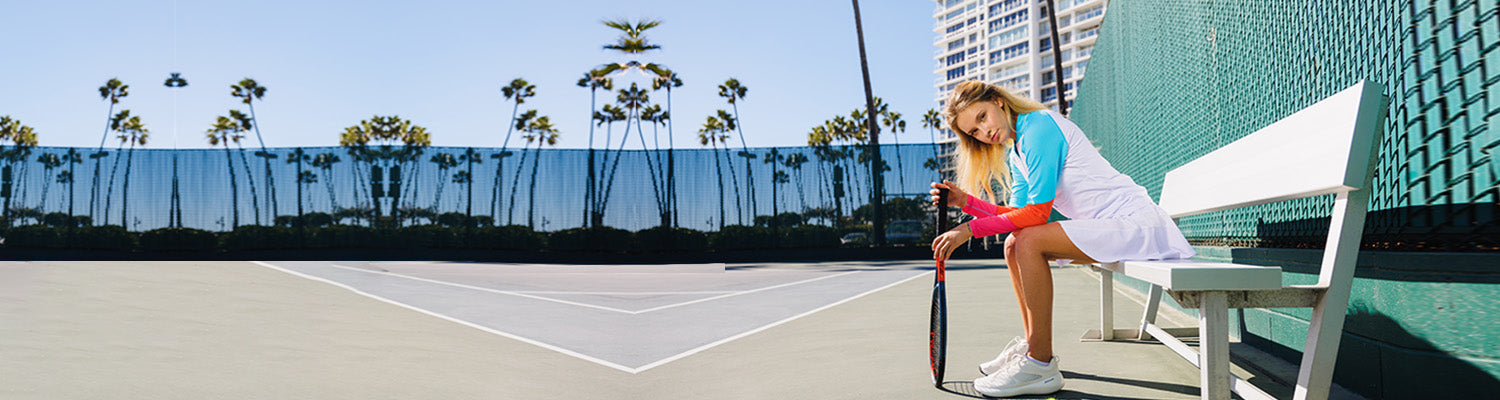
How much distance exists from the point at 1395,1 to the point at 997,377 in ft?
5.80

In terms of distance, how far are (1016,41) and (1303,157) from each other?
93.8 metres

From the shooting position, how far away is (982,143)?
11.2 feet

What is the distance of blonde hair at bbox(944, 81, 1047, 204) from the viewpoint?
3.15m

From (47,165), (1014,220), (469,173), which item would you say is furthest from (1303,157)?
(47,165)

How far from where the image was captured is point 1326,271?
219cm

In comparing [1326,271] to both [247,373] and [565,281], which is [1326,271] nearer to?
[247,373]

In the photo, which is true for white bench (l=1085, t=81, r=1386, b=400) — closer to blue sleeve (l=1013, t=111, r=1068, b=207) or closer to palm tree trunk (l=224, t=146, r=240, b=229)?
blue sleeve (l=1013, t=111, r=1068, b=207)

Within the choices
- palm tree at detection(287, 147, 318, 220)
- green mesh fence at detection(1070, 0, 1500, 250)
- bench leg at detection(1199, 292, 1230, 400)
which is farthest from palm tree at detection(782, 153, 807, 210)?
bench leg at detection(1199, 292, 1230, 400)

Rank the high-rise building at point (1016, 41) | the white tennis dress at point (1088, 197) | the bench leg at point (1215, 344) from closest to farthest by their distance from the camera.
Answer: the bench leg at point (1215, 344) < the white tennis dress at point (1088, 197) < the high-rise building at point (1016, 41)

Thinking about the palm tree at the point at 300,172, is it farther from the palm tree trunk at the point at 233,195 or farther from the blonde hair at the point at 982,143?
the blonde hair at the point at 982,143

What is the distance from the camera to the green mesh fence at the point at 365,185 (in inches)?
699

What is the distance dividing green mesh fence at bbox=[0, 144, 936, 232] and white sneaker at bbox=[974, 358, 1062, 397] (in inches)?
607

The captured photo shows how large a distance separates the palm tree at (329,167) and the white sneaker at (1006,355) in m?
17.6

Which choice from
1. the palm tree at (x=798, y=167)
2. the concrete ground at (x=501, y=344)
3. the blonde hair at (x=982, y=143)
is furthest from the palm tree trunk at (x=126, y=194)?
the blonde hair at (x=982, y=143)
